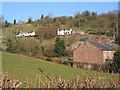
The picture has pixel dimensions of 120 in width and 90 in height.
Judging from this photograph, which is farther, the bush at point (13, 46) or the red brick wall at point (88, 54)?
the bush at point (13, 46)

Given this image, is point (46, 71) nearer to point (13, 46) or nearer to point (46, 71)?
point (46, 71)

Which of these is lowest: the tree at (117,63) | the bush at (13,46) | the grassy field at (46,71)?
the grassy field at (46,71)

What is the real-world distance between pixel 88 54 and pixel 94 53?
119 cm

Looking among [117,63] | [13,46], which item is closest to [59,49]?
[13,46]

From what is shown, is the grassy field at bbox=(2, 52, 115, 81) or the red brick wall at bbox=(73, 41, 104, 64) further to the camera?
the red brick wall at bbox=(73, 41, 104, 64)

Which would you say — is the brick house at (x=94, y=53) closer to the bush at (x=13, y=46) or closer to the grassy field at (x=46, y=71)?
the grassy field at (x=46, y=71)

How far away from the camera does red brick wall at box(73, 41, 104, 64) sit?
28.1m

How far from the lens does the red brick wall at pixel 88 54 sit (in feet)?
92.1

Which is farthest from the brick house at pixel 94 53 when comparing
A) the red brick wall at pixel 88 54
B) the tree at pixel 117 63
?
the tree at pixel 117 63

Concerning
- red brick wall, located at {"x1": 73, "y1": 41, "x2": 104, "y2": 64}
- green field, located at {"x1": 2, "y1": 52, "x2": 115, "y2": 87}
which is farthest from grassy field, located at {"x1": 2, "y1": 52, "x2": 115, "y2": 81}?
red brick wall, located at {"x1": 73, "y1": 41, "x2": 104, "y2": 64}

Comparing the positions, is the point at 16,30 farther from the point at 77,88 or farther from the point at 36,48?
the point at 77,88

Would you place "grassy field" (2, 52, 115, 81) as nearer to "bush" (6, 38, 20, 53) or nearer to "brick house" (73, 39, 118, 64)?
"brick house" (73, 39, 118, 64)

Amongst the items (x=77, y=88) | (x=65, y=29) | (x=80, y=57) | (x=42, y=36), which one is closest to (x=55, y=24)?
(x=65, y=29)

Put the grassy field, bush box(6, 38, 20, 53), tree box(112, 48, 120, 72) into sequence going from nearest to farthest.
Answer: the grassy field → tree box(112, 48, 120, 72) → bush box(6, 38, 20, 53)
